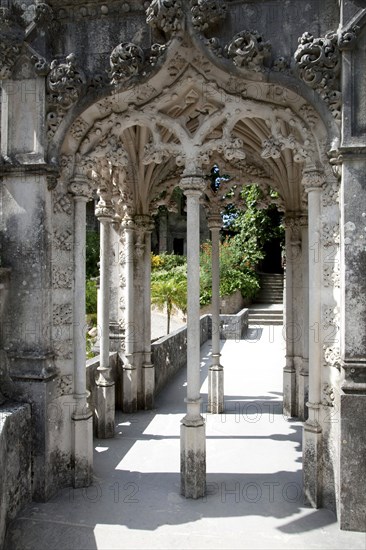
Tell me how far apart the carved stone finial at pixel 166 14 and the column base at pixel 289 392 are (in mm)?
5312

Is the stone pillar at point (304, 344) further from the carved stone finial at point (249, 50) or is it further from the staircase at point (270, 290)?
the staircase at point (270, 290)

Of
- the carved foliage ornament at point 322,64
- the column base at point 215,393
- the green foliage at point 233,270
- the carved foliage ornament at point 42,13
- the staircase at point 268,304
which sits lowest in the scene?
the column base at point 215,393

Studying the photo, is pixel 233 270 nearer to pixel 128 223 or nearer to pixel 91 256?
pixel 91 256

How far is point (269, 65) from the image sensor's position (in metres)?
4.39

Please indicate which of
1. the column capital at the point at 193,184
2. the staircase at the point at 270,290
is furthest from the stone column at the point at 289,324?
the staircase at the point at 270,290

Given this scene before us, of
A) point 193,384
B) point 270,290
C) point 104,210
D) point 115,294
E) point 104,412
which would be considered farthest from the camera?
point 270,290

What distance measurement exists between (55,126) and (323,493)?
447cm

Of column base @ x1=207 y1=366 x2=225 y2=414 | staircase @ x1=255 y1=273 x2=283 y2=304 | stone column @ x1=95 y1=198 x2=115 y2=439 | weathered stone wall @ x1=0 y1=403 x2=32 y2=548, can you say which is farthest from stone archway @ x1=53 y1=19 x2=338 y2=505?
staircase @ x1=255 y1=273 x2=283 y2=304

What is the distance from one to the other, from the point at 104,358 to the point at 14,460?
2583 mm

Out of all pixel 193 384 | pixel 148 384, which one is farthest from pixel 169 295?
pixel 193 384

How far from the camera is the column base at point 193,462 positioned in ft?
15.0

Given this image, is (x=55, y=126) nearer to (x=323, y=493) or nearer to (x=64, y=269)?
(x=64, y=269)

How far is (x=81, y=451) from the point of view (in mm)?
4855

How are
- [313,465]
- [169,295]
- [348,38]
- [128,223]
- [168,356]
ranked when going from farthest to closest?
1. [169,295]
2. [168,356]
3. [128,223]
4. [313,465]
5. [348,38]
